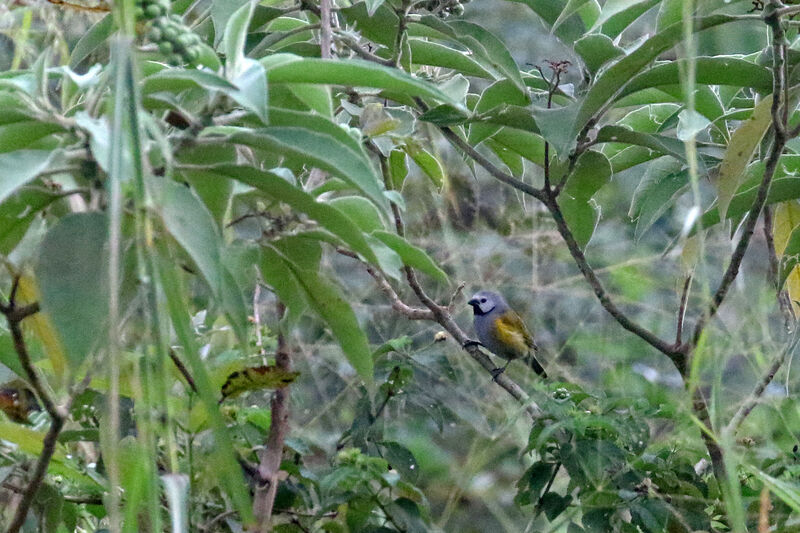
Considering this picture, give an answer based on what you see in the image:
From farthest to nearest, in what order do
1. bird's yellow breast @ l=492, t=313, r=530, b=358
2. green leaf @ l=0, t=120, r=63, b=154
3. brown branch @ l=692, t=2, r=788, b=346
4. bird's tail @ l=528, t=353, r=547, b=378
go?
bird's yellow breast @ l=492, t=313, r=530, b=358 < bird's tail @ l=528, t=353, r=547, b=378 < brown branch @ l=692, t=2, r=788, b=346 < green leaf @ l=0, t=120, r=63, b=154

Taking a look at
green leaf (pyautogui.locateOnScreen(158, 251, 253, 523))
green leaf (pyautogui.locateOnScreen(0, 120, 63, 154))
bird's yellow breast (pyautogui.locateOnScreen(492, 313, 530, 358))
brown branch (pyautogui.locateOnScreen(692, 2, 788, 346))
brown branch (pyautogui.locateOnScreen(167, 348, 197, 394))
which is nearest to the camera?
green leaf (pyautogui.locateOnScreen(158, 251, 253, 523))

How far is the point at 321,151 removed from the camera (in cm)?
77

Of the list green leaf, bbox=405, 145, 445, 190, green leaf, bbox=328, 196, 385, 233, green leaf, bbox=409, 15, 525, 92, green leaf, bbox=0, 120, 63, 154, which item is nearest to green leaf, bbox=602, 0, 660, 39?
green leaf, bbox=409, 15, 525, 92

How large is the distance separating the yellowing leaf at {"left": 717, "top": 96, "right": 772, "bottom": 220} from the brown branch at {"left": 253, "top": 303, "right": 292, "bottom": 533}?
0.58 meters

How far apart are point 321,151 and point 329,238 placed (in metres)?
0.16

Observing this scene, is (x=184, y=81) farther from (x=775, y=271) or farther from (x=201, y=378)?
(x=775, y=271)

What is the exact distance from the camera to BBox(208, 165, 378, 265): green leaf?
820 mm

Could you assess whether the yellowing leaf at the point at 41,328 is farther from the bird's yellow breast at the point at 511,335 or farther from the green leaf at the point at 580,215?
the bird's yellow breast at the point at 511,335

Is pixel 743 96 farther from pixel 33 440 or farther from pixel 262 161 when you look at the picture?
pixel 33 440

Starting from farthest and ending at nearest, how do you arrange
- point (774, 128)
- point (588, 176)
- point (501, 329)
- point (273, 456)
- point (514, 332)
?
point (501, 329) → point (514, 332) → point (588, 176) → point (273, 456) → point (774, 128)

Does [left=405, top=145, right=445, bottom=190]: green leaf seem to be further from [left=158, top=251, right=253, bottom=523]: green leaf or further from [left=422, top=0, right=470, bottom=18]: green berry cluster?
[left=158, top=251, right=253, bottom=523]: green leaf

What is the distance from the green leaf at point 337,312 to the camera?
3.20 feet

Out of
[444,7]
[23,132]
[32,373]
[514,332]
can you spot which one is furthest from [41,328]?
[514,332]

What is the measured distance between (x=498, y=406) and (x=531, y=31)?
5.21ft
